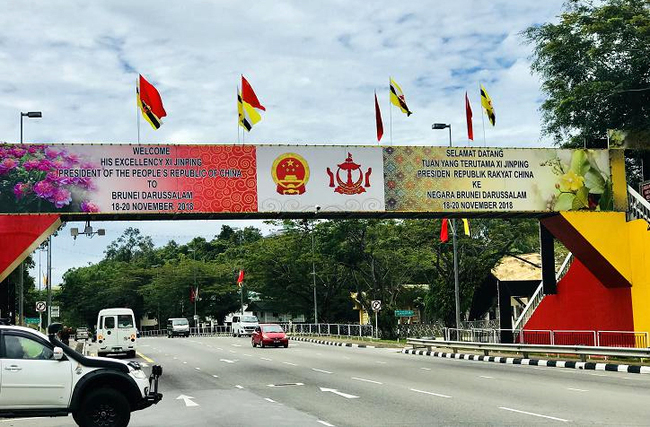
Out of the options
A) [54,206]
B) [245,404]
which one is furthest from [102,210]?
[245,404]

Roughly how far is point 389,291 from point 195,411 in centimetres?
4203

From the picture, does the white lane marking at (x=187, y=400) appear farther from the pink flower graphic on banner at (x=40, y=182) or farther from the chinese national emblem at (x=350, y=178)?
the chinese national emblem at (x=350, y=178)

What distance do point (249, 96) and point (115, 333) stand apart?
14.7 m

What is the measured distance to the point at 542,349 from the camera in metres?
27.5

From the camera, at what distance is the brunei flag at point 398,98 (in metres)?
28.8

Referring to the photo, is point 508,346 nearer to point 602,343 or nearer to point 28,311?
point 602,343

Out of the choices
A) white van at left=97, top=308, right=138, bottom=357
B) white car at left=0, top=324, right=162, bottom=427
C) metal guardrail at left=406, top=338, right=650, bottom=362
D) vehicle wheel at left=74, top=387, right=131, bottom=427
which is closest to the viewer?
white car at left=0, top=324, right=162, bottom=427

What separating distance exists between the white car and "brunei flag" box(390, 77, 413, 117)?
18881 millimetres

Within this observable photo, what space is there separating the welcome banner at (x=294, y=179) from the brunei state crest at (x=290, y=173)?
3 cm

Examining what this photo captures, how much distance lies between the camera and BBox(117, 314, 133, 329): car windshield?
117 ft

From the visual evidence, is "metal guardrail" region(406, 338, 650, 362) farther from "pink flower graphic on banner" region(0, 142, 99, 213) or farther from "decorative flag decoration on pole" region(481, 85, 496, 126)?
"pink flower graphic on banner" region(0, 142, 99, 213)

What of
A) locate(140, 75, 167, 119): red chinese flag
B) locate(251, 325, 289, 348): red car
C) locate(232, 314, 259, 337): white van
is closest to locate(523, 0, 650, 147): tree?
locate(140, 75, 167, 119): red chinese flag

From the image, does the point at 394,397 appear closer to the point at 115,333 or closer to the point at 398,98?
the point at 398,98

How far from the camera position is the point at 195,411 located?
15.0 m
